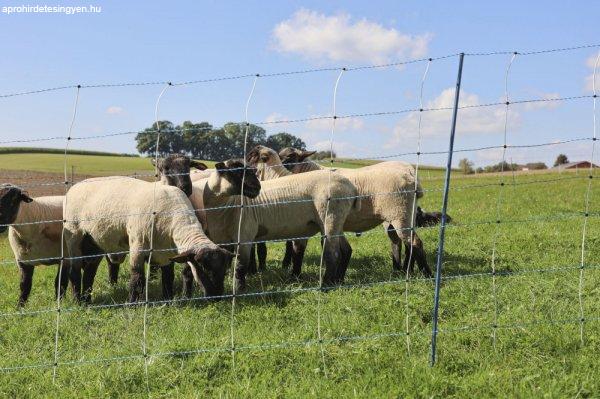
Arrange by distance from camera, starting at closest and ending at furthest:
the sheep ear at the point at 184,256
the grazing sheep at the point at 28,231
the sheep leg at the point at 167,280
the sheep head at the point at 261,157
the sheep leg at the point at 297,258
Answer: the sheep ear at the point at 184,256 → the sheep leg at the point at 167,280 → the grazing sheep at the point at 28,231 → the sheep leg at the point at 297,258 → the sheep head at the point at 261,157

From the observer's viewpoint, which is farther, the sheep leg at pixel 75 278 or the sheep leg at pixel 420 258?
the sheep leg at pixel 420 258

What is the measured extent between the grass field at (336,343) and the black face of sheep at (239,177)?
131 centimetres

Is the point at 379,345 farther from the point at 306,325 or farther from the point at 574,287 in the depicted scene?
the point at 574,287

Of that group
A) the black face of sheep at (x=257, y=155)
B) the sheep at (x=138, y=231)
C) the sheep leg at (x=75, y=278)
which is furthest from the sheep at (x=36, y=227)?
the black face of sheep at (x=257, y=155)

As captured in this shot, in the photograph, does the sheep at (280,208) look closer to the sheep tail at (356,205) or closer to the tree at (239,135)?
the sheep tail at (356,205)

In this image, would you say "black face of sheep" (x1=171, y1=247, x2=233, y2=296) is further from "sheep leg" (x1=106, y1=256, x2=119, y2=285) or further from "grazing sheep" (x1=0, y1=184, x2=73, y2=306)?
"sheep leg" (x1=106, y1=256, x2=119, y2=285)

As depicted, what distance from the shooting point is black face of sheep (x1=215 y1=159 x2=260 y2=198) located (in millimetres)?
7514

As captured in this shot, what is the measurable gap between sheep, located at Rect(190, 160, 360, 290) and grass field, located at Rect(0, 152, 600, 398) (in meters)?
0.83

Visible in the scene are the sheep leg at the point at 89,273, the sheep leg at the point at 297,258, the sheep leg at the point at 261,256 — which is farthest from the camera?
the sheep leg at the point at 261,256

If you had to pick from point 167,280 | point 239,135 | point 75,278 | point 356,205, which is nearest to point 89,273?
point 75,278

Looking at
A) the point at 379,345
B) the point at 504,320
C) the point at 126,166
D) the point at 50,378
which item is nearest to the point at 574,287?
the point at 504,320

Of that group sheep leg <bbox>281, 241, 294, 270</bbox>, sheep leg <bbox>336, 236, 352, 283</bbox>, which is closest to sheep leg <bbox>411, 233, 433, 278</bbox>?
sheep leg <bbox>336, 236, 352, 283</bbox>

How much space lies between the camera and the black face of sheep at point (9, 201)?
24.4 ft

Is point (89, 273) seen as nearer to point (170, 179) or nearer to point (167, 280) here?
point (167, 280)
